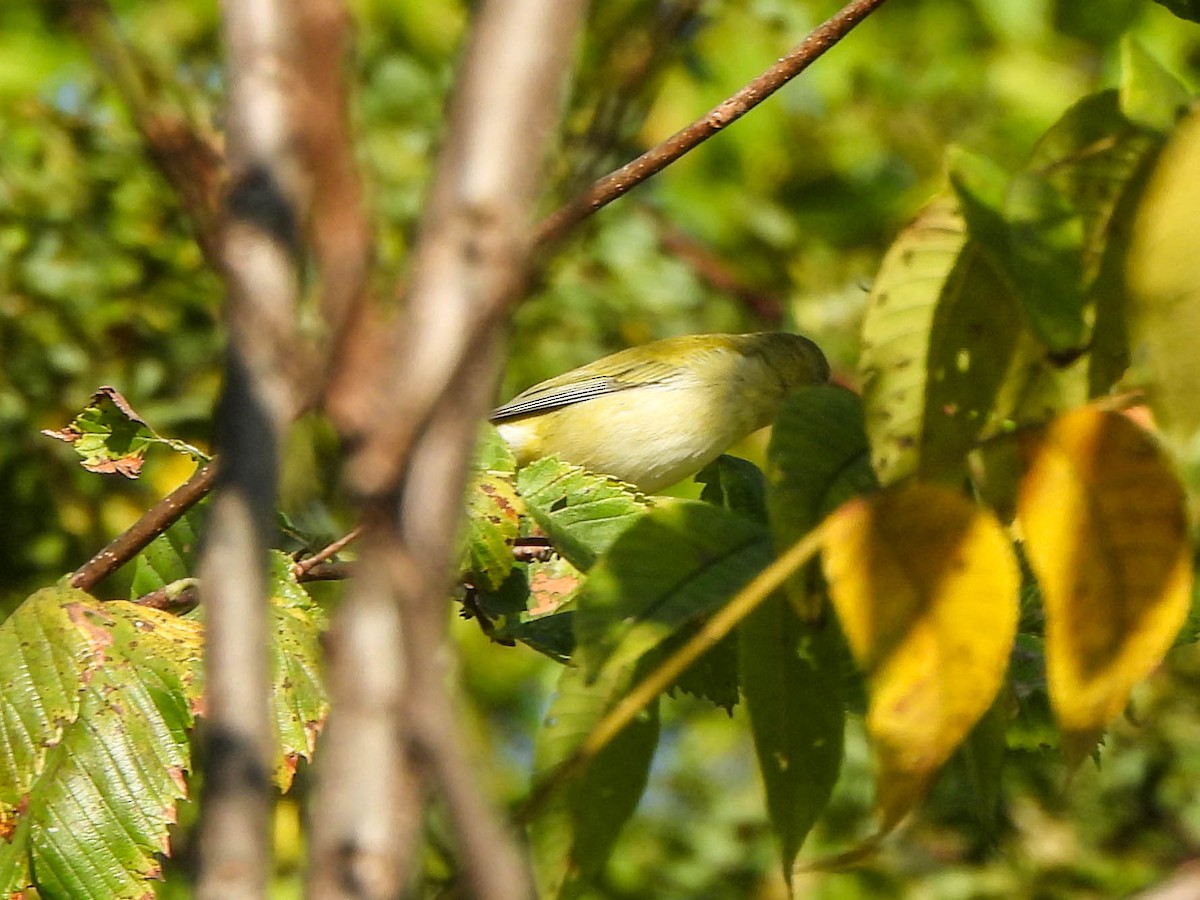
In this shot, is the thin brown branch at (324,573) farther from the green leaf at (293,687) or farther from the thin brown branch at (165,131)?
the thin brown branch at (165,131)

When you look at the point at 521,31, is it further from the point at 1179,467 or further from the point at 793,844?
the point at 793,844

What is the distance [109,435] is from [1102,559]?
1.83 meters

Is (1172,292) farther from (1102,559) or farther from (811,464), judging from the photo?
(811,464)

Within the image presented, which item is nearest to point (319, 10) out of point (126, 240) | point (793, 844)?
point (793, 844)

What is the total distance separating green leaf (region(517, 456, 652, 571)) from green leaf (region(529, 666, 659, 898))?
692 millimetres

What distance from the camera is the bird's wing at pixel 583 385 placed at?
17.0ft

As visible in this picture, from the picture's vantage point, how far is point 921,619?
1.21 metres

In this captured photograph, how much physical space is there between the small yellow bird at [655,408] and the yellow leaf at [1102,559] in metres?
3.76

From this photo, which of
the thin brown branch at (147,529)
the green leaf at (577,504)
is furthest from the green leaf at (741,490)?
the thin brown branch at (147,529)

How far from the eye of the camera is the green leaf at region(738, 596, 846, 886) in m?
1.43

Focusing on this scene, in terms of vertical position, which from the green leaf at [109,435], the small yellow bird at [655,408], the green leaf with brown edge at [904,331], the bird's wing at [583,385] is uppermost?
the green leaf with brown edge at [904,331]

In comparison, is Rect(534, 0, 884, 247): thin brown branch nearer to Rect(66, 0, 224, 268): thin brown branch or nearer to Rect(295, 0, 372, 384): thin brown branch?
Rect(66, 0, 224, 268): thin brown branch

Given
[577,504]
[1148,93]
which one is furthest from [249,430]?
[577,504]

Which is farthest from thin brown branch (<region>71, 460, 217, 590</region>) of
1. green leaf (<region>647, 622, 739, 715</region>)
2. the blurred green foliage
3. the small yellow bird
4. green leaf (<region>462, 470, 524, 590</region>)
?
the small yellow bird
